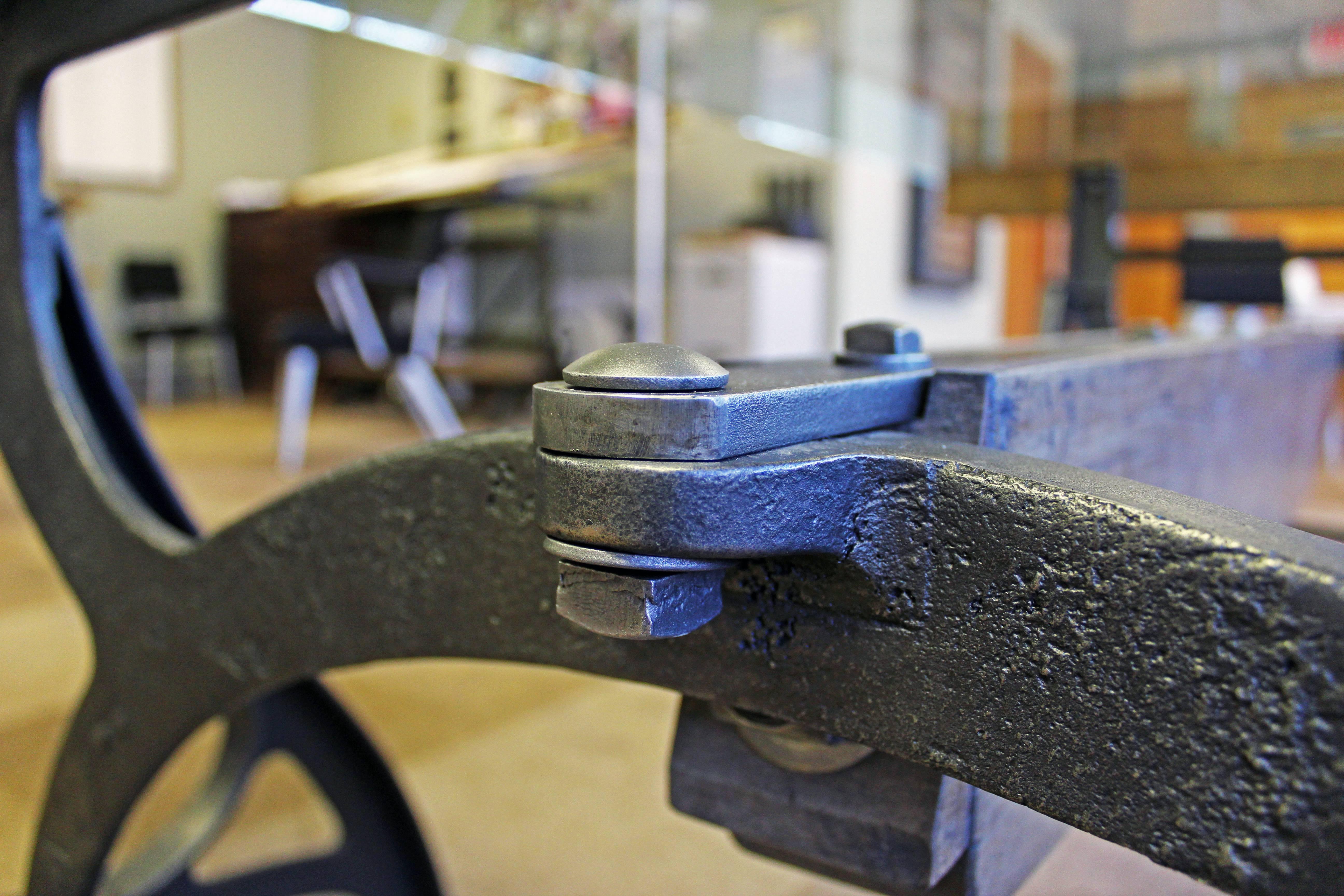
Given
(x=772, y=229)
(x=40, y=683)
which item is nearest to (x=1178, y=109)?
(x=40, y=683)

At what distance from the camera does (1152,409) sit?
522mm

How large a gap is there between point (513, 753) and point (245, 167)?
593 centimetres

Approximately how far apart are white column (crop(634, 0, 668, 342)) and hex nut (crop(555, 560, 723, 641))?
2.64 metres

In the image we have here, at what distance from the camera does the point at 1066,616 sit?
0.82 ft

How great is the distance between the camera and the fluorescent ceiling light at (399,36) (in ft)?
2.68

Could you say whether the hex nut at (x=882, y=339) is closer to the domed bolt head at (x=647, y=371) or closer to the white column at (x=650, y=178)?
the domed bolt head at (x=647, y=371)

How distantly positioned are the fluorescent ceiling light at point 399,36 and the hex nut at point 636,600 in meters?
0.66

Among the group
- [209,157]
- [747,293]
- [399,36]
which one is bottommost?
[747,293]

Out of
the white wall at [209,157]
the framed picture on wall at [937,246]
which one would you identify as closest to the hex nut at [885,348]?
the white wall at [209,157]

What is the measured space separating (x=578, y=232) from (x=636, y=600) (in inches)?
214

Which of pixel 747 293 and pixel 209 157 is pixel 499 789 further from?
pixel 209 157

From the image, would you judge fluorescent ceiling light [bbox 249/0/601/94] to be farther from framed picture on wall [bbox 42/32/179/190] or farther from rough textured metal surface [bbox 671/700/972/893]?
framed picture on wall [bbox 42/32/179/190]

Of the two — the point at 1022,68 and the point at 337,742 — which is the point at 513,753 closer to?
the point at 337,742

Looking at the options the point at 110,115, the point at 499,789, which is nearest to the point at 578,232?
the point at 110,115
